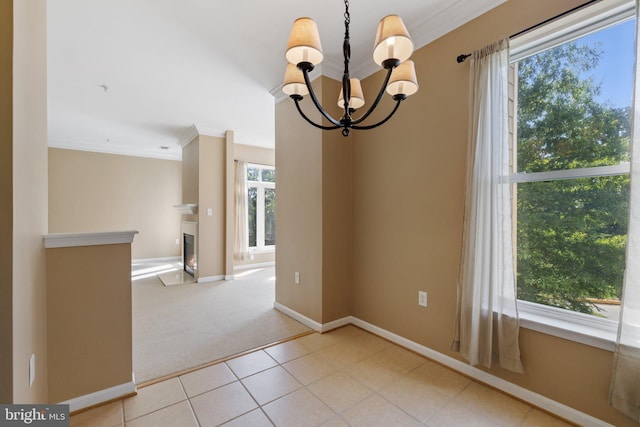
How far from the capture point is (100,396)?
68.4 inches

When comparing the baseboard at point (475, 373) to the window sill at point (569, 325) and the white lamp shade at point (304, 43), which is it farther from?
the white lamp shade at point (304, 43)

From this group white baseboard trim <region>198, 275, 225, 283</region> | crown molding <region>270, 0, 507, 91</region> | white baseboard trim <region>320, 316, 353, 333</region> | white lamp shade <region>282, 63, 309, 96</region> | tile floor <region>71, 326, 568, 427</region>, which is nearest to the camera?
white lamp shade <region>282, 63, 309, 96</region>

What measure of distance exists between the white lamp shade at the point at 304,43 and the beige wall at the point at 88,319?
5.31ft

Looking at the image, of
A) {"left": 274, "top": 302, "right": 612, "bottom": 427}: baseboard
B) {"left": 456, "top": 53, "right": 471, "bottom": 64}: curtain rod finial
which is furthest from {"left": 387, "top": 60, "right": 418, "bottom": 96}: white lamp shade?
{"left": 274, "top": 302, "right": 612, "bottom": 427}: baseboard

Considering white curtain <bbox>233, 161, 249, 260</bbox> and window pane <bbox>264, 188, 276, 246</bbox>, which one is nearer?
white curtain <bbox>233, 161, 249, 260</bbox>

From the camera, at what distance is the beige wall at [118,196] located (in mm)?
5703

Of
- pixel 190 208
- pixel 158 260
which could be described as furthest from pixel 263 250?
pixel 158 260

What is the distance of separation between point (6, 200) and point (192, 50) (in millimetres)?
2128

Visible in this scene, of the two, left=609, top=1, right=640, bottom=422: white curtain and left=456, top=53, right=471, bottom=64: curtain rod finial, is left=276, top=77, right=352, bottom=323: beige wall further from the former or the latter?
left=609, top=1, right=640, bottom=422: white curtain

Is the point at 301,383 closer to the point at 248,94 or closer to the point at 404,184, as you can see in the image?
the point at 404,184

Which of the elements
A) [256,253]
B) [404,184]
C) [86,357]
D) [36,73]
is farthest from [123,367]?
[256,253]

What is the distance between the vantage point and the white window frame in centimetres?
149

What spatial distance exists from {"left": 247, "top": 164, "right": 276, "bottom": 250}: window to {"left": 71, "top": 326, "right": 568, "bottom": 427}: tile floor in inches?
158

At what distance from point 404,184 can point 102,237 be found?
2.29 metres
